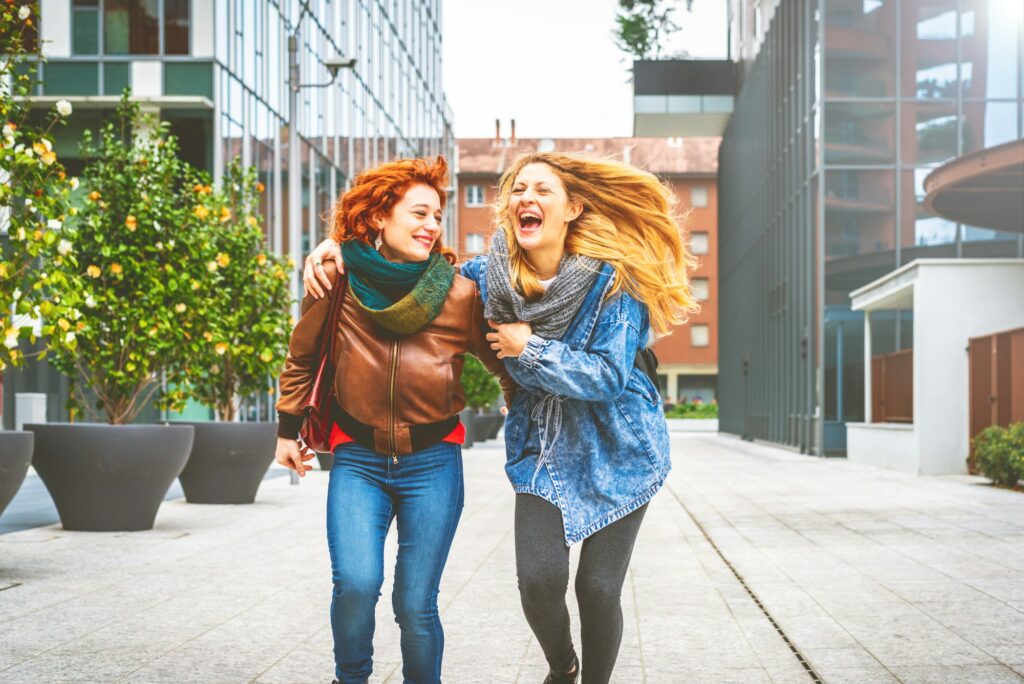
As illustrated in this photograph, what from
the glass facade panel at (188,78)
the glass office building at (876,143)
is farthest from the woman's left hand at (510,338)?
the glass office building at (876,143)

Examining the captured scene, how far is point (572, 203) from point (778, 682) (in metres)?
2.07

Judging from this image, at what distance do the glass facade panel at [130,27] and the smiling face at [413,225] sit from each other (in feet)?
68.5

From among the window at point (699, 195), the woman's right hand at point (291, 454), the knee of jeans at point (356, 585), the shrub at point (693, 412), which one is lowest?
the shrub at point (693, 412)

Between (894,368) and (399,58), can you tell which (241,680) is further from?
(399,58)

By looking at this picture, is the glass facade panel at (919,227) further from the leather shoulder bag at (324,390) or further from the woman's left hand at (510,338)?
the leather shoulder bag at (324,390)

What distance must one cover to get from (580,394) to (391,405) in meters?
0.54

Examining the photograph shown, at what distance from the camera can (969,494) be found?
15008 mm

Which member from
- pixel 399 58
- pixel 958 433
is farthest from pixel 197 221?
pixel 399 58

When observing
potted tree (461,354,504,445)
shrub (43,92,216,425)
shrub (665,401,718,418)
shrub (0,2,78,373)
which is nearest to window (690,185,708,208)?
shrub (665,401,718,418)

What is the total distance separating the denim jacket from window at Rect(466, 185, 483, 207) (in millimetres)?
79035

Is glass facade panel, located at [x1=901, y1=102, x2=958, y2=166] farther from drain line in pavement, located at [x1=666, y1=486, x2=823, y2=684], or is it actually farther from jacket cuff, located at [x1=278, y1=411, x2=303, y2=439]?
jacket cuff, located at [x1=278, y1=411, x2=303, y2=439]

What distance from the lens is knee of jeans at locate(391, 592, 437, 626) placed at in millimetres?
3729

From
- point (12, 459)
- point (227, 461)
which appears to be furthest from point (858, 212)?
point (12, 459)

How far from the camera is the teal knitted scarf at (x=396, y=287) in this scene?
367 centimetres
